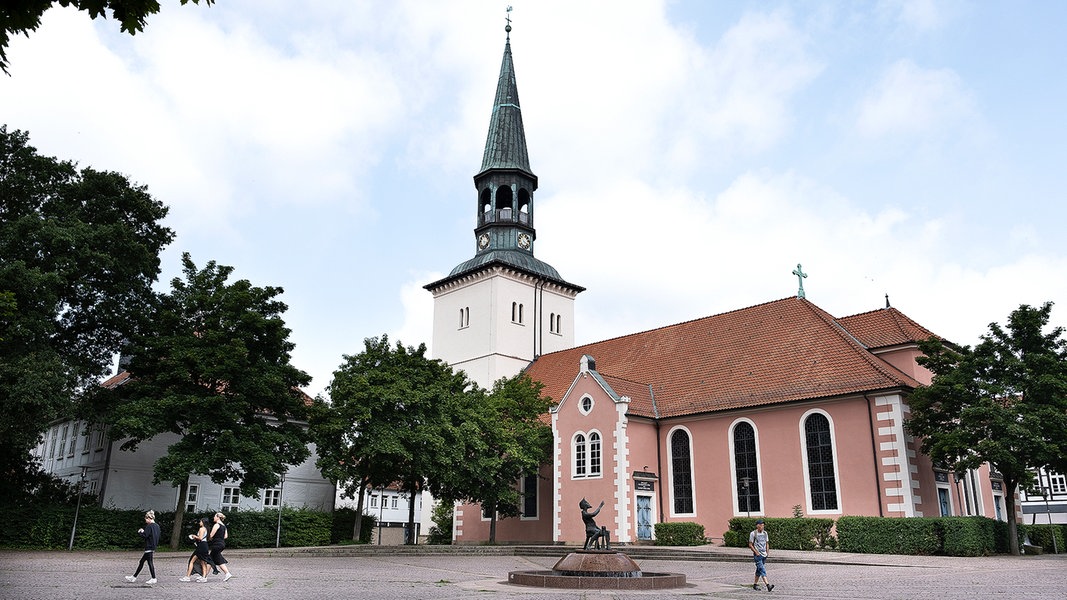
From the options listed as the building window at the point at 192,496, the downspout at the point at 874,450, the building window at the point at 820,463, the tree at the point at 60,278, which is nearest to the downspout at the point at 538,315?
the building window at the point at 192,496

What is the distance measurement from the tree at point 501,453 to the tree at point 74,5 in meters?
26.4

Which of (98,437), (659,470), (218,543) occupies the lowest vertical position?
(218,543)

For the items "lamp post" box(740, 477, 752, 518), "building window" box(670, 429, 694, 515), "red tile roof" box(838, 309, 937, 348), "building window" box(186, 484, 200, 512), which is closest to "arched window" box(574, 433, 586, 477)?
"building window" box(670, 429, 694, 515)

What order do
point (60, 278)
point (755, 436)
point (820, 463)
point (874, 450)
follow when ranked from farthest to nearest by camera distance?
point (755, 436)
point (820, 463)
point (874, 450)
point (60, 278)

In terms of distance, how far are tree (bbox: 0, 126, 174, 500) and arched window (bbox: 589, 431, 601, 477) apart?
715 inches

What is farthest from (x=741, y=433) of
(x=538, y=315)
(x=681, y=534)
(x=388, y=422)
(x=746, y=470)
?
(x=538, y=315)

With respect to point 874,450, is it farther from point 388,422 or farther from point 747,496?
point 388,422

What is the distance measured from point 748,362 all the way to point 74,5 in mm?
30946

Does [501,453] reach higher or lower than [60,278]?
lower

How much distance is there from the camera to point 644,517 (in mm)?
31016

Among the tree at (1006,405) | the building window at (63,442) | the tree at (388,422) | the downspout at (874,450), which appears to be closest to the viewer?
the tree at (1006,405)

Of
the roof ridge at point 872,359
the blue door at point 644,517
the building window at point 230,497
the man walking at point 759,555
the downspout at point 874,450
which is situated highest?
the roof ridge at point 872,359

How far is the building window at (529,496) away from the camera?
36250 mm

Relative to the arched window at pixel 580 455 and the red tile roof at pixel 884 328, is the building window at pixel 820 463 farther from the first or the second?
the arched window at pixel 580 455
